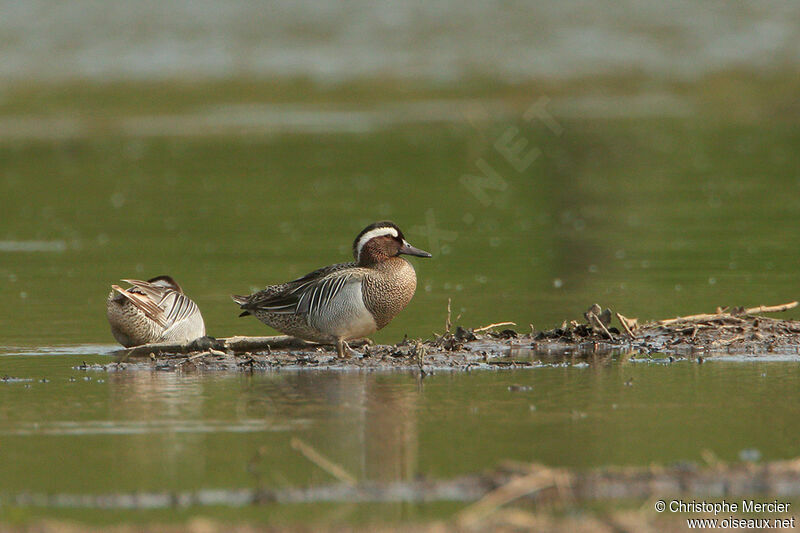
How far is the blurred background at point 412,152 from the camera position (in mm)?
16859

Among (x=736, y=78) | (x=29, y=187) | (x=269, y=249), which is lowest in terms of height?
(x=269, y=249)

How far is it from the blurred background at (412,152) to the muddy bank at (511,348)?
1265 millimetres

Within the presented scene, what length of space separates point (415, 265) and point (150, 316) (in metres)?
6.86

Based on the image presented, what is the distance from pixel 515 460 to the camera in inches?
313

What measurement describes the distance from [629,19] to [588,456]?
62.7m

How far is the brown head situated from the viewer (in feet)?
39.0

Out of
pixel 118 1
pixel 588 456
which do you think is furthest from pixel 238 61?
pixel 588 456

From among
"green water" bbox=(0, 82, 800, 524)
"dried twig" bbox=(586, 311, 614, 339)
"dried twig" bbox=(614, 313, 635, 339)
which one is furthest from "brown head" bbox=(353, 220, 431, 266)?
"dried twig" bbox=(614, 313, 635, 339)

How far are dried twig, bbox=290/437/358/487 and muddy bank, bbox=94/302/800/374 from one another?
113 inches

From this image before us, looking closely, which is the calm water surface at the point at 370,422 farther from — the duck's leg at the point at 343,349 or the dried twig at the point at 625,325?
the dried twig at the point at 625,325

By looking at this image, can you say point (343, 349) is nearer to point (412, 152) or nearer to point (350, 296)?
point (350, 296)

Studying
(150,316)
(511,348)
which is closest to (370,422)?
(511,348)

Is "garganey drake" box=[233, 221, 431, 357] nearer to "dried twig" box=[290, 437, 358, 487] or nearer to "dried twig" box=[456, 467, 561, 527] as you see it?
"dried twig" box=[290, 437, 358, 487]

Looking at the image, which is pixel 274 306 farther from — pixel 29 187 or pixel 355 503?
pixel 29 187
